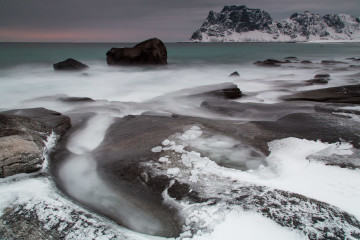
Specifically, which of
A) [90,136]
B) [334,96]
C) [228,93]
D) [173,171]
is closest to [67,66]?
[228,93]

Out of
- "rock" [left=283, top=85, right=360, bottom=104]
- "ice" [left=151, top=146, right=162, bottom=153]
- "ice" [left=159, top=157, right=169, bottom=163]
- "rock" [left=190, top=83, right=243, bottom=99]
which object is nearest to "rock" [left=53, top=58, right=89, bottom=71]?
"rock" [left=190, top=83, right=243, bottom=99]

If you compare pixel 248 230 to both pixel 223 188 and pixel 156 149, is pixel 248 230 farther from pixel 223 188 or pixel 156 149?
pixel 156 149

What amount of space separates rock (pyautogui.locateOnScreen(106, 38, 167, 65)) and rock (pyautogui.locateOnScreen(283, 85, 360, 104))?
15490 mm

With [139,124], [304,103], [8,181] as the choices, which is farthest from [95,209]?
[304,103]

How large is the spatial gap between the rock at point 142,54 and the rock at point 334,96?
15.5 m

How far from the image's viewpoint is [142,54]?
22.8m

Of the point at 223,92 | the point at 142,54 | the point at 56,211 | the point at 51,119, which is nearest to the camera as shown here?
the point at 56,211

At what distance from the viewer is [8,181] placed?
3.52 metres

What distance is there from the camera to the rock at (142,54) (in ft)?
74.7

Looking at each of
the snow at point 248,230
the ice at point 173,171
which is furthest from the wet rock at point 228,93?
the snow at point 248,230

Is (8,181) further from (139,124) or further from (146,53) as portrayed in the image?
(146,53)

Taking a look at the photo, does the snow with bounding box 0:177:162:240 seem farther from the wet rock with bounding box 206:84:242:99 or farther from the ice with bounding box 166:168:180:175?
the wet rock with bounding box 206:84:242:99

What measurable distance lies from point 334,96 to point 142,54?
16903 millimetres

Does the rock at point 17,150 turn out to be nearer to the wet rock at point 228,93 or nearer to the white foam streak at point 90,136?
the white foam streak at point 90,136
